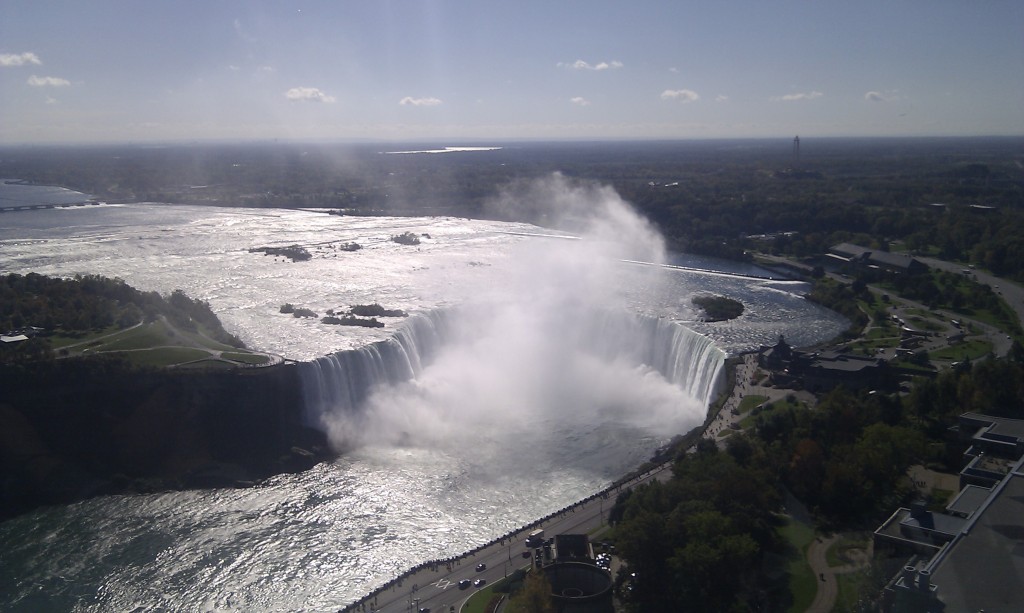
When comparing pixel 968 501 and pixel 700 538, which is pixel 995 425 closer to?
pixel 968 501

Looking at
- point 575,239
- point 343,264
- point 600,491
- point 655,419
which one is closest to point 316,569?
point 600,491

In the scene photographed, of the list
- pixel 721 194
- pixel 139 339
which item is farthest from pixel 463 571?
pixel 721 194

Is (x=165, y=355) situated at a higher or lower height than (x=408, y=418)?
higher

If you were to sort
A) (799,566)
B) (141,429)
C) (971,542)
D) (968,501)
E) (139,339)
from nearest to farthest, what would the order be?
(971,542), (799,566), (968,501), (141,429), (139,339)

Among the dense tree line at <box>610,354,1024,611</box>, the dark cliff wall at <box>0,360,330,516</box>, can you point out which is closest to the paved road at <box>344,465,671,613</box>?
the dense tree line at <box>610,354,1024,611</box>

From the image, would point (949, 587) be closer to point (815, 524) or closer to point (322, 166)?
point (815, 524)
